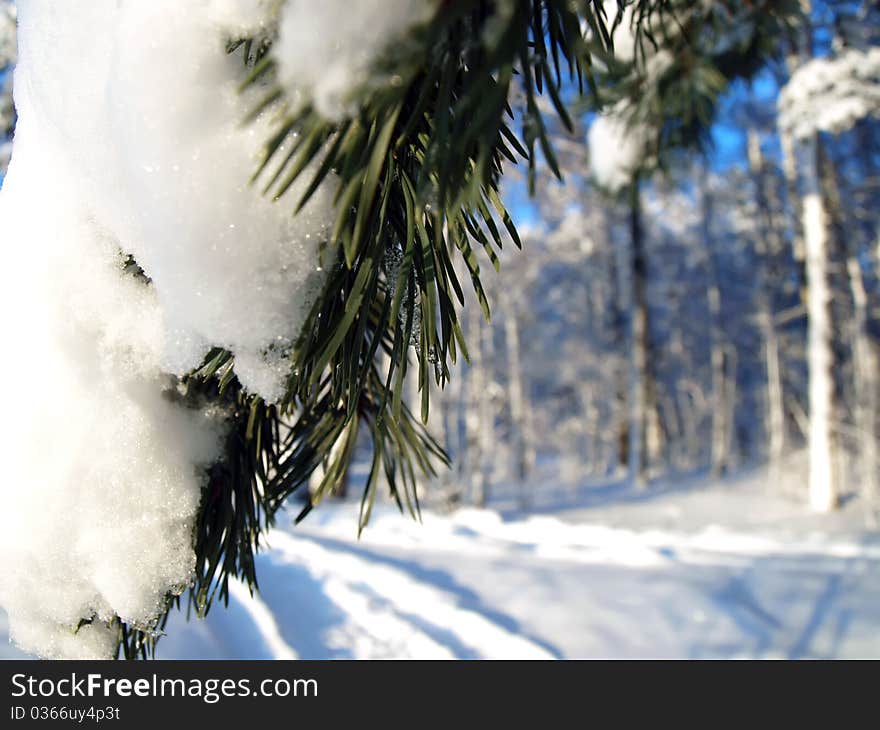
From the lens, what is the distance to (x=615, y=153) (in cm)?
279

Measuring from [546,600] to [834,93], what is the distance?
7.14 meters

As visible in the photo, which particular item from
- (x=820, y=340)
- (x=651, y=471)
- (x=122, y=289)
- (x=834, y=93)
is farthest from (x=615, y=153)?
(x=651, y=471)

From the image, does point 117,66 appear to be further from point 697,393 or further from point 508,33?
point 697,393

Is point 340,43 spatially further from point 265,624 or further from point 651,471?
point 651,471

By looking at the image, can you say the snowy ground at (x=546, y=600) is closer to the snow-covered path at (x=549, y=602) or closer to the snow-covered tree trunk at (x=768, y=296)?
the snow-covered path at (x=549, y=602)

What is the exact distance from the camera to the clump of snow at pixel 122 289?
565mm

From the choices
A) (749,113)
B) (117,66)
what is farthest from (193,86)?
(749,113)

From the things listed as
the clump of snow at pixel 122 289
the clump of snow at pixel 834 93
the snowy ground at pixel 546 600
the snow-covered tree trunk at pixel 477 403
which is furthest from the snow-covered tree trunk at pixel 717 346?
the clump of snow at pixel 122 289

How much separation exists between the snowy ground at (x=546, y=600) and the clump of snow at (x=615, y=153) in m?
2.19

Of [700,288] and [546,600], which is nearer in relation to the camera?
[546,600]

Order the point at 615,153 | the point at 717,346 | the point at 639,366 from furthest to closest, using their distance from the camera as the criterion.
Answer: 1. the point at 717,346
2. the point at 639,366
3. the point at 615,153

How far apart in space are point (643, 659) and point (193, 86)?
9.31 ft

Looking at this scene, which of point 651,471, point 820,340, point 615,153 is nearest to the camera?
point 615,153

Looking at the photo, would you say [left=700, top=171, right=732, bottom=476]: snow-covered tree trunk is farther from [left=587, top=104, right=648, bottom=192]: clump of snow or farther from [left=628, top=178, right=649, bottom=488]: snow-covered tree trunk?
[left=587, top=104, right=648, bottom=192]: clump of snow
